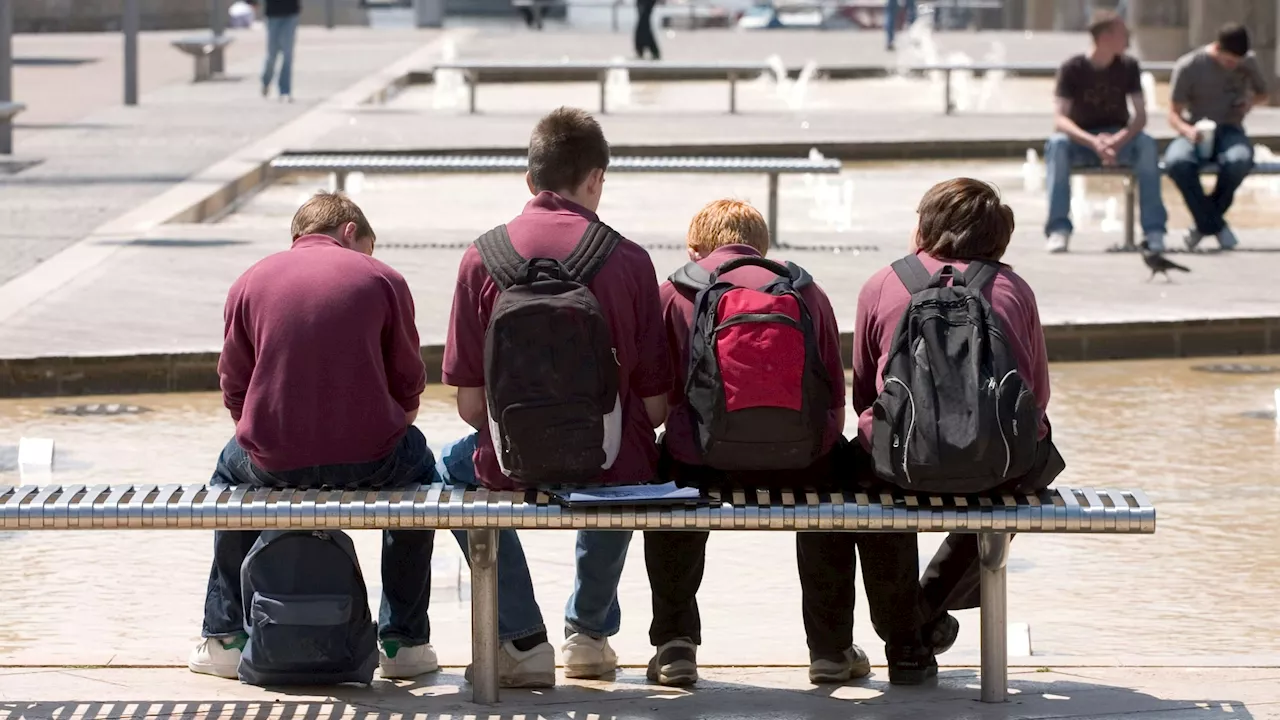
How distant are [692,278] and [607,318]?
0.31 metres

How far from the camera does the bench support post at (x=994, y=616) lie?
192 inches

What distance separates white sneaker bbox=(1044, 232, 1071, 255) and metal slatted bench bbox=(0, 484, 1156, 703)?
8.23 meters

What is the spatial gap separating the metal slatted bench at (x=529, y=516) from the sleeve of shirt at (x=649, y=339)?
1.01 ft

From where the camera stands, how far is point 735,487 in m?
5.07

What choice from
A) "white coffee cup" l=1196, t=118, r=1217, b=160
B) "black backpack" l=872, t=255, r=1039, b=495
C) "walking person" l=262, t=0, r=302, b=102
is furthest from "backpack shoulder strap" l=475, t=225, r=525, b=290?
"walking person" l=262, t=0, r=302, b=102

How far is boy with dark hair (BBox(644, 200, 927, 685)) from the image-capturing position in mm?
4973

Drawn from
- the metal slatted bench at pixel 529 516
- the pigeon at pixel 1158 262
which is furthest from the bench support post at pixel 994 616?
the pigeon at pixel 1158 262

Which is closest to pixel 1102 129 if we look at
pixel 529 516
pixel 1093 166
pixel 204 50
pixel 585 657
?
pixel 1093 166

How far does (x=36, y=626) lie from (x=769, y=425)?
7.25 ft

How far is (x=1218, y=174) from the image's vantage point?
1338cm

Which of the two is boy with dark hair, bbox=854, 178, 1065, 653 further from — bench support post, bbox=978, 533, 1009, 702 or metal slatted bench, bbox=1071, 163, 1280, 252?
metal slatted bench, bbox=1071, 163, 1280, 252

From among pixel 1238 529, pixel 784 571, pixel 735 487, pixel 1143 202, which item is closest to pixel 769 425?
pixel 735 487

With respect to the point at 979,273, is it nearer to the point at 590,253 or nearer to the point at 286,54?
the point at 590,253

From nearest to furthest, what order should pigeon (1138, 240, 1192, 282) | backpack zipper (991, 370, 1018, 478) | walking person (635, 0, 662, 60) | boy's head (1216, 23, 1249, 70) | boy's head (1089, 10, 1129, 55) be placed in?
backpack zipper (991, 370, 1018, 478), pigeon (1138, 240, 1192, 282), boy's head (1089, 10, 1129, 55), boy's head (1216, 23, 1249, 70), walking person (635, 0, 662, 60)
